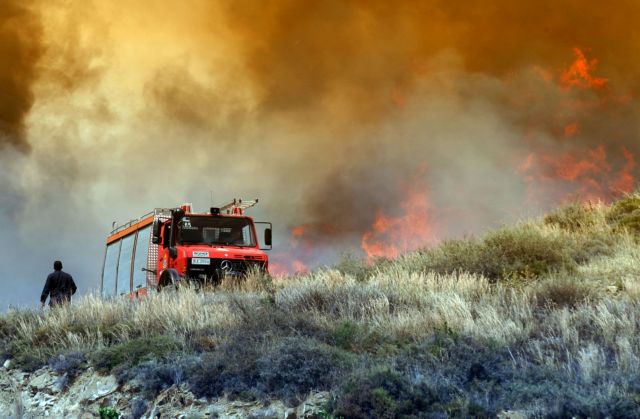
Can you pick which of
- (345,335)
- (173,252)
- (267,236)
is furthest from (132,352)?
(267,236)

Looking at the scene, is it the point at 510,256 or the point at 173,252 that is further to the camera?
the point at 510,256

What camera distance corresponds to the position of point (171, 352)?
11.1 m

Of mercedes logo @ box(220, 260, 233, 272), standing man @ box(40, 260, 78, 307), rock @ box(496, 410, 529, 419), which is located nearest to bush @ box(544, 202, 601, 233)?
mercedes logo @ box(220, 260, 233, 272)

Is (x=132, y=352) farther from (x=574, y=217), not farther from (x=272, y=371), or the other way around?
(x=574, y=217)

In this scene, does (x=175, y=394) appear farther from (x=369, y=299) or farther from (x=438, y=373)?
(x=369, y=299)

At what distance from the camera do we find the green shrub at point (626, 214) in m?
21.4

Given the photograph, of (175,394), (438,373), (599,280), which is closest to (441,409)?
(438,373)

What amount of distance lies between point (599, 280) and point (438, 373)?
8.28 m

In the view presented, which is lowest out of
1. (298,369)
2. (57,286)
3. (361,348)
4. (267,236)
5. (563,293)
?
(298,369)

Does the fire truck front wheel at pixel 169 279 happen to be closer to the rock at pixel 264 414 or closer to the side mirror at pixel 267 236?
the side mirror at pixel 267 236

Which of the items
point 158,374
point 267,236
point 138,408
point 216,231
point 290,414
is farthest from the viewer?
point 216,231

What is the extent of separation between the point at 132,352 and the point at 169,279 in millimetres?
7566

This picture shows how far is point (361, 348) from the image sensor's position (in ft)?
35.8

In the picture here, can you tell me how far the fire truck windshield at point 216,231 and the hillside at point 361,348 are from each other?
83.3 inches
